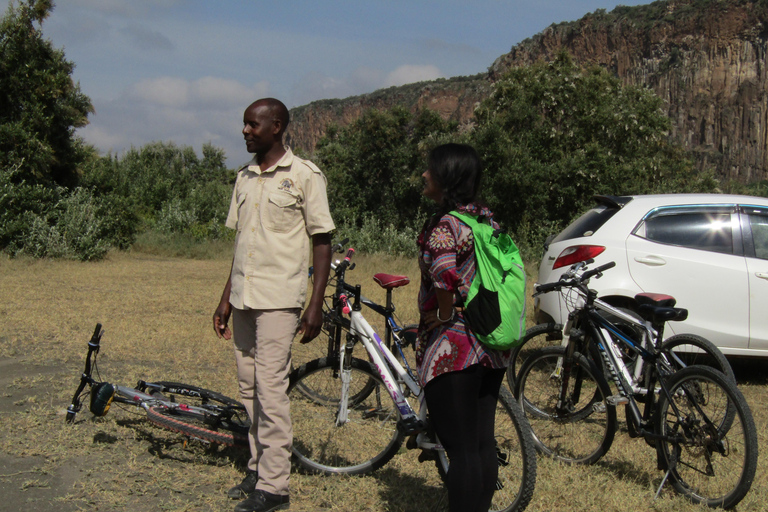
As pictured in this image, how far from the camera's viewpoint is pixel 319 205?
11.8 feet

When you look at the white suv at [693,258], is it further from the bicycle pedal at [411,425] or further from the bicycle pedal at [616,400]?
the bicycle pedal at [411,425]

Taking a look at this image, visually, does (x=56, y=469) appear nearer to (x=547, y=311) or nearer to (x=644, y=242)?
(x=547, y=311)

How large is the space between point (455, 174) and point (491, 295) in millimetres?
516

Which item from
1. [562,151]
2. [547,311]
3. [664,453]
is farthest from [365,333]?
[562,151]

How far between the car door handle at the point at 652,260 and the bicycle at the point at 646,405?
1.57 m

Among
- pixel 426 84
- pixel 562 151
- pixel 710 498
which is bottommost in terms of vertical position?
pixel 710 498

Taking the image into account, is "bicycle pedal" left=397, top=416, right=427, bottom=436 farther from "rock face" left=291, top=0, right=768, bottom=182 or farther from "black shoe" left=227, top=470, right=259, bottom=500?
"rock face" left=291, top=0, right=768, bottom=182

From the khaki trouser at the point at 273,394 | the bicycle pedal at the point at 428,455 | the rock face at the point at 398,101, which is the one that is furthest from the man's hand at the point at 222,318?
the rock face at the point at 398,101

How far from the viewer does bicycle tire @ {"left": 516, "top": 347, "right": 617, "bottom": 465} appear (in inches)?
167

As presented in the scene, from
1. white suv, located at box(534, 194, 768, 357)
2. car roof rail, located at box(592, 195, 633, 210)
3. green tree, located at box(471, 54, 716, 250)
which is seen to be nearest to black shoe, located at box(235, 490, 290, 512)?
white suv, located at box(534, 194, 768, 357)

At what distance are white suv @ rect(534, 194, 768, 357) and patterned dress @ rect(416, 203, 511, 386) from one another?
357 centimetres

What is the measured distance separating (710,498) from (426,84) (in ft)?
419

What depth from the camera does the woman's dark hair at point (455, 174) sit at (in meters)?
2.83

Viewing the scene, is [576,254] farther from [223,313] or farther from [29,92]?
[29,92]
